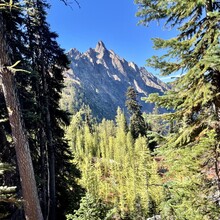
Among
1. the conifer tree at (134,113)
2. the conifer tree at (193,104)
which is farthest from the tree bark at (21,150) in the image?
the conifer tree at (134,113)

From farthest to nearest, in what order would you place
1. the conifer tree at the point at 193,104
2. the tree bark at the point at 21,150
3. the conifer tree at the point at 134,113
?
1. the conifer tree at the point at 134,113
2. the tree bark at the point at 21,150
3. the conifer tree at the point at 193,104

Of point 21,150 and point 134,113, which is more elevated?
point 134,113

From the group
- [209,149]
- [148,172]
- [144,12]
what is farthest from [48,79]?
[148,172]

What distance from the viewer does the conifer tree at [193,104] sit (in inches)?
196

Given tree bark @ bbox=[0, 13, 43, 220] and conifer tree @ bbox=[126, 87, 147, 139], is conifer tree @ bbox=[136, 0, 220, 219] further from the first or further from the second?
conifer tree @ bbox=[126, 87, 147, 139]

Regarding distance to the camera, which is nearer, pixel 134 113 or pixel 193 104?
pixel 193 104

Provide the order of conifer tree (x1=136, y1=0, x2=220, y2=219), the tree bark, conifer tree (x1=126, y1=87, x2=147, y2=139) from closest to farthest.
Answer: conifer tree (x1=136, y1=0, x2=220, y2=219)
the tree bark
conifer tree (x1=126, y1=87, x2=147, y2=139)

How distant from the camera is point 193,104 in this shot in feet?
17.2

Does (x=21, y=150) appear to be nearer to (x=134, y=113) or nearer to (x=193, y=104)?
(x=193, y=104)

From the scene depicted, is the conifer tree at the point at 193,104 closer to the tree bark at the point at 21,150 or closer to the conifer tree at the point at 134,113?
the tree bark at the point at 21,150

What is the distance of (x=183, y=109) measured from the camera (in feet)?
18.4

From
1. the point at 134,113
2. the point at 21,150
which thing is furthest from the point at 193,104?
the point at 134,113

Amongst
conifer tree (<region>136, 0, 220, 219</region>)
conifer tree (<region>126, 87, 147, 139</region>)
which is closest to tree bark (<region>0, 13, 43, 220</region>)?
conifer tree (<region>136, 0, 220, 219</region>)

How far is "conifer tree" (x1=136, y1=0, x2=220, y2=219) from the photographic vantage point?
196 inches
